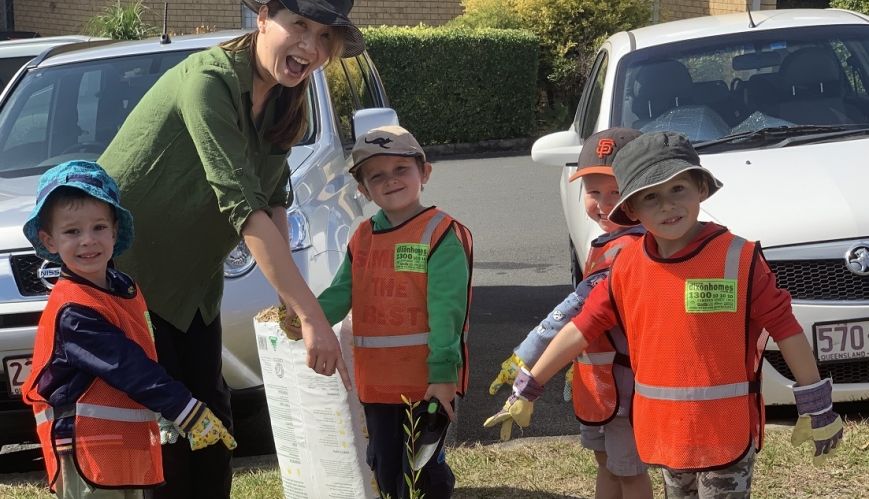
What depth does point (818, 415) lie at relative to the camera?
10.3ft

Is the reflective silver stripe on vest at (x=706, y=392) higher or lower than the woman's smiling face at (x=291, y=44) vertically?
lower

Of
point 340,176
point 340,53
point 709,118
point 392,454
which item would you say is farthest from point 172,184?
point 709,118

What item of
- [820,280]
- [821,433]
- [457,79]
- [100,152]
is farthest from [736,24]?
[457,79]

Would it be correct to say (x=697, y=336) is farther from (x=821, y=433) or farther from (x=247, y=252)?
(x=247, y=252)

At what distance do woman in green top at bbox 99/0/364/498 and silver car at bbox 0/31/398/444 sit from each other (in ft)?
3.80

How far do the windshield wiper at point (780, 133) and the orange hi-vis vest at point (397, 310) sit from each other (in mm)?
2577

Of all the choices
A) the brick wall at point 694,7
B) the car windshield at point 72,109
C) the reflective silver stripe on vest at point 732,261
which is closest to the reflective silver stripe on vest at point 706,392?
the reflective silver stripe on vest at point 732,261

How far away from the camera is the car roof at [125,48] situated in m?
6.47

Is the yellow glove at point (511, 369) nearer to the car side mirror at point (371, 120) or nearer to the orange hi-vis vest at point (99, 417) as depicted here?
the orange hi-vis vest at point (99, 417)

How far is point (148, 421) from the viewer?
3.39m

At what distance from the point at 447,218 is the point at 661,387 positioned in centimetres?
97

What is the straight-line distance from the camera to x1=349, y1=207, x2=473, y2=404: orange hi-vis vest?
3799 mm

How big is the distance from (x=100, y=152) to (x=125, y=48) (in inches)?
30.6

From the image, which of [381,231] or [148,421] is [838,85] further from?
[148,421]
